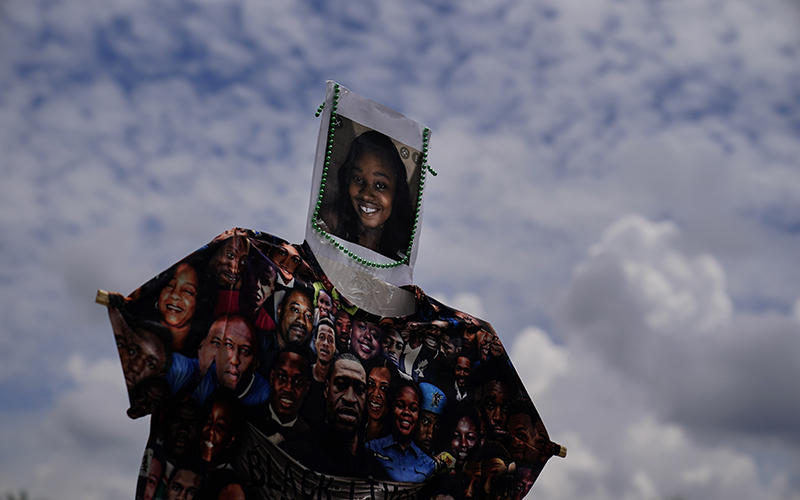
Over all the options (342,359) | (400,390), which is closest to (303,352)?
(342,359)

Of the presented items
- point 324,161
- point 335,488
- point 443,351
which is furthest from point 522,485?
point 324,161

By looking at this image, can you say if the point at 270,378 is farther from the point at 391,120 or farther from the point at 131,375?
the point at 391,120

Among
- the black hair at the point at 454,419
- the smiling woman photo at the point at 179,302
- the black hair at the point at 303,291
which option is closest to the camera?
the smiling woman photo at the point at 179,302

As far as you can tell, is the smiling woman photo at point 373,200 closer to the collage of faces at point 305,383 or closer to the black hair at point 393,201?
the black hair at point 393,201

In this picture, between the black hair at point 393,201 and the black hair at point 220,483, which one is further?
the black hair at point 393,201

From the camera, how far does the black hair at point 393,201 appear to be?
4777mm

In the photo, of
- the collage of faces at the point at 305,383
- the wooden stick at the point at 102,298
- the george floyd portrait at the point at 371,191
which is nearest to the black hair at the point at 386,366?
the collage of faces at the point at 305,383

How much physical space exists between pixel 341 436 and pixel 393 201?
5.78ft

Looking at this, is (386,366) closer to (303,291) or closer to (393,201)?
(303,291)

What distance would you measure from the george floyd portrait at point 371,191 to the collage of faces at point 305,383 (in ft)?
1.32

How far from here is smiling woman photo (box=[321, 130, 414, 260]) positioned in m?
4.78

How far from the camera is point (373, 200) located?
4.93m

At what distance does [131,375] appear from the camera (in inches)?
135

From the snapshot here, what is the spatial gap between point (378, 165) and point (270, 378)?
1.80m
